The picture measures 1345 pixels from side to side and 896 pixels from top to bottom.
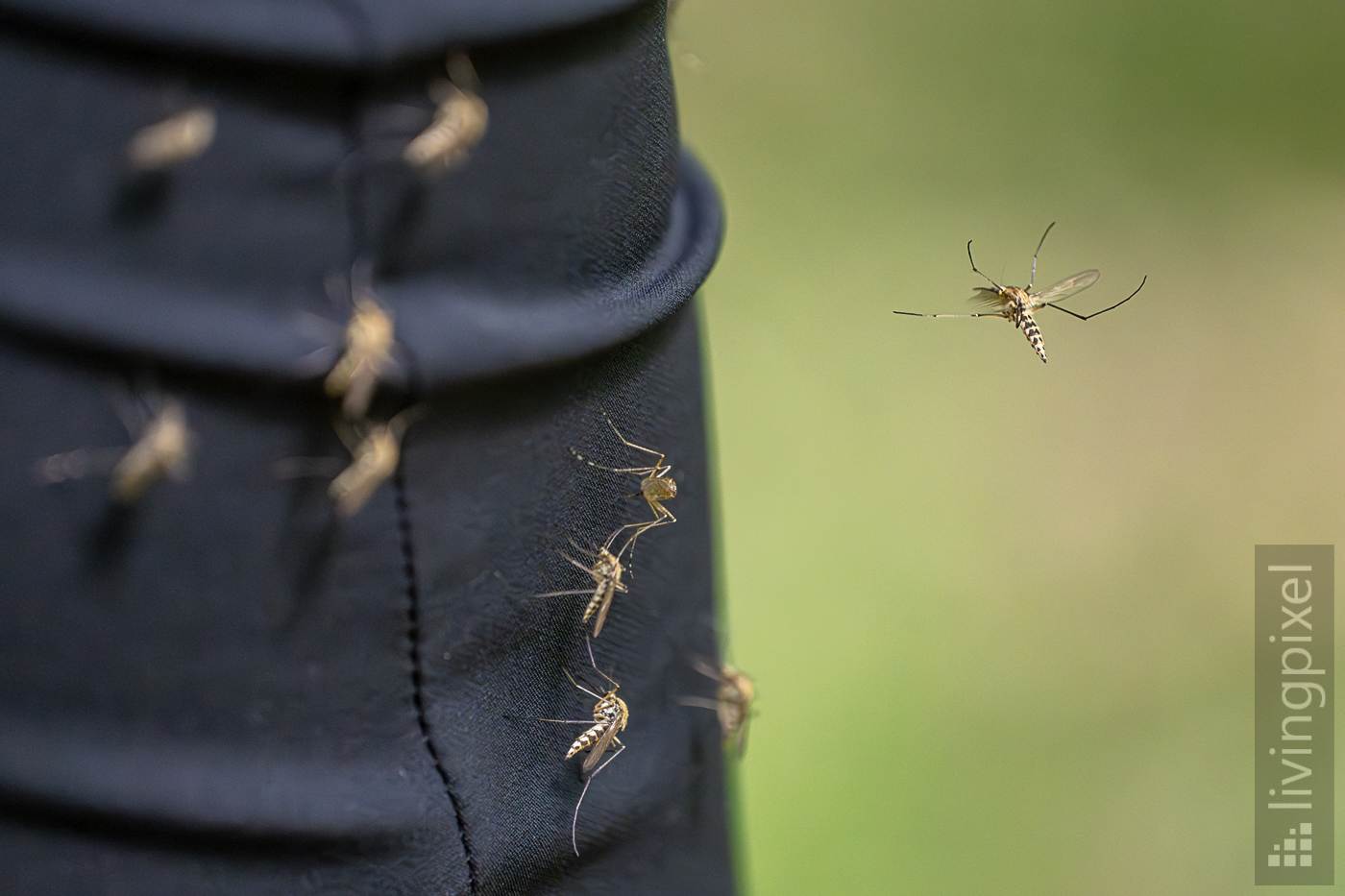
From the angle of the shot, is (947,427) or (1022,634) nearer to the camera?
(1022,634)

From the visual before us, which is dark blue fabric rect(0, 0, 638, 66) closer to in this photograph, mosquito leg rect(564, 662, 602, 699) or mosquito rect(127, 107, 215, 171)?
mosquito rect(127, 107, 215, 171)

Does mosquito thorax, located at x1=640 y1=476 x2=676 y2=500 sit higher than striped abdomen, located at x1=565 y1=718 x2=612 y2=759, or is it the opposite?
mosquito thorax, located at x1=640 y1=476 x2=676 y2=500

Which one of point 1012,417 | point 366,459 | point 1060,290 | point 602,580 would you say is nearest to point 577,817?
point 602,580

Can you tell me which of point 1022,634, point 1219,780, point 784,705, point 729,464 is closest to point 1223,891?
point 1219,780

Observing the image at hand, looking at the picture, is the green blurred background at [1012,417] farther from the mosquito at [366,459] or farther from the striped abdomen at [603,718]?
the mosquito at [366,459]

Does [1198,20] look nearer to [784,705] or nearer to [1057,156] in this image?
[1057,156]

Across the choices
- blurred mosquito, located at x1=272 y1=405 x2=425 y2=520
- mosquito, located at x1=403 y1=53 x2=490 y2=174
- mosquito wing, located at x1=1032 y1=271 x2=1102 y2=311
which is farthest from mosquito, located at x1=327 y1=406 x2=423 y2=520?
mosquito wing, located at x1=1032 y1=271 x2=1102 y2=311

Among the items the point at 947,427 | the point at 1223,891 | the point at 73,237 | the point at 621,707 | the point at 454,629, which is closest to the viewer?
the point at 73,237
